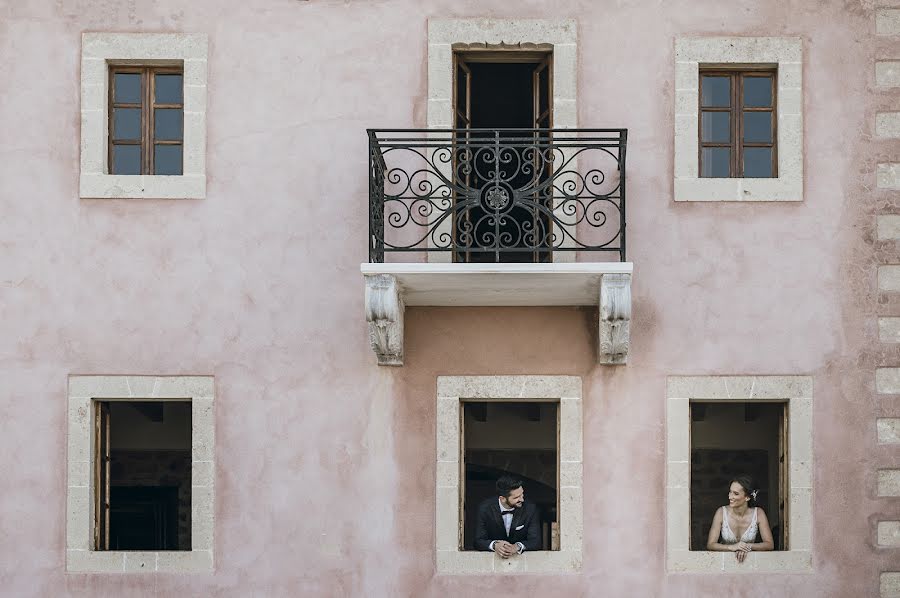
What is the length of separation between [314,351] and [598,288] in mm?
2274

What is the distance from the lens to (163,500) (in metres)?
14.4

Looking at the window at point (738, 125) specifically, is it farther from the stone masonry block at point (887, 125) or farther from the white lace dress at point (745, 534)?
the white lace dress at point (745, 534)

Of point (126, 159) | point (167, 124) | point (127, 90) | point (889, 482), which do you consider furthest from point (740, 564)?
point (127, 90)

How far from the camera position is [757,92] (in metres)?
10.7

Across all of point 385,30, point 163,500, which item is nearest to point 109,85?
point 385,30

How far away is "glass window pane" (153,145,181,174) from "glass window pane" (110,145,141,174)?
15cm

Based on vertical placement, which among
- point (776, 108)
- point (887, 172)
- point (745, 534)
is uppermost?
point (776, 108)

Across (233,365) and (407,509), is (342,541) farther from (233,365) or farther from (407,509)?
(233,365)

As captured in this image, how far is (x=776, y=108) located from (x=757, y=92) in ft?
0.71

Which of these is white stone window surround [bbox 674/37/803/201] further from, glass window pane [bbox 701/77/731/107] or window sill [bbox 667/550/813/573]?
window sill [bbox 667/550/813/573]

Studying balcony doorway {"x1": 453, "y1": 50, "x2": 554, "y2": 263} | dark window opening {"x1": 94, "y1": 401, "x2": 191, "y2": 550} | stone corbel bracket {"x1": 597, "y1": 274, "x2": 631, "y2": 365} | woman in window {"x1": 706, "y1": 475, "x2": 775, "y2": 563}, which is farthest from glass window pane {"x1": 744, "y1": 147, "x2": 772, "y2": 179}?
dark window opening {"x1": 94, "y1": 401, "x2": 191, "y2": 550}

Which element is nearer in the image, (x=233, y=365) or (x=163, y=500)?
(x=233, y=365)

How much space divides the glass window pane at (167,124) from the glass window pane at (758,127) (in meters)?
4.53

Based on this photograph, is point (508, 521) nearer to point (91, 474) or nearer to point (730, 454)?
point (91, 474)
